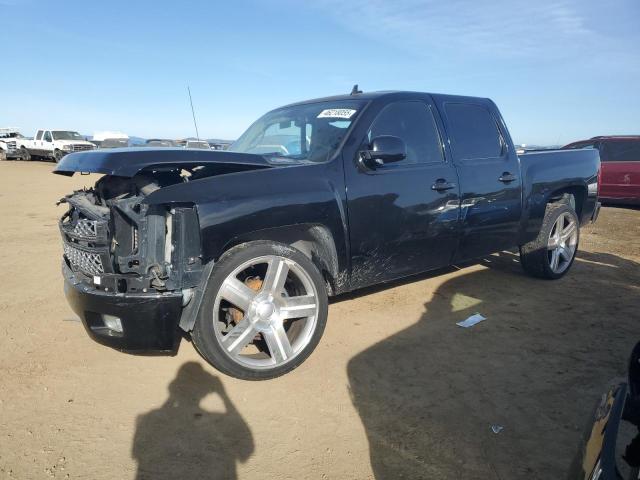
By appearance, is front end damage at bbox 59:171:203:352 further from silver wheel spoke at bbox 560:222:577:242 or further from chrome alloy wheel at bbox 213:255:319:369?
silver wheel spoke at bbox 560:222:577:242

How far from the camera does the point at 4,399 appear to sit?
280 cm

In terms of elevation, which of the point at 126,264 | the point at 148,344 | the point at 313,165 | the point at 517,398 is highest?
the point at 313,165

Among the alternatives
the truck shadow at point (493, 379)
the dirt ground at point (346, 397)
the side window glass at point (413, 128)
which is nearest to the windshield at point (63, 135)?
the dirt ground at point (346, 397)

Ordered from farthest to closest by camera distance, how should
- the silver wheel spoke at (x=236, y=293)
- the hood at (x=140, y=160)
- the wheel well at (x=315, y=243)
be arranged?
1. the wheel well at (x=315, y=243)
2. the silver wheel spoke at (x=236, y=293)
3. the hood at (x=140, y=160)

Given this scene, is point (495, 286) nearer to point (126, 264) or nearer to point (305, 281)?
point (305, 281)

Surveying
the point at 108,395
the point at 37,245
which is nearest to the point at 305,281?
the point at 108,395

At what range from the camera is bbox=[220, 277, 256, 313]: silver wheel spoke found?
2.91 m

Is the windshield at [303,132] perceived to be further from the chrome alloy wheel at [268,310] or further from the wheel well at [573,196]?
the wheel well at [573,196]

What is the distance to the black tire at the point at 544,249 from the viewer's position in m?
5.09

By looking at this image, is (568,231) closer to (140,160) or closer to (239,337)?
(239,337)

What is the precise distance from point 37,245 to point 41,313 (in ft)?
10.2

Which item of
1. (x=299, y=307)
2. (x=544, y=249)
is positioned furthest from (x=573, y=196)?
(x=299, y=307)

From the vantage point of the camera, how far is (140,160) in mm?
2686

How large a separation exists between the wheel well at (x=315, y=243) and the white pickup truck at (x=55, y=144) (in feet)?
93.9
